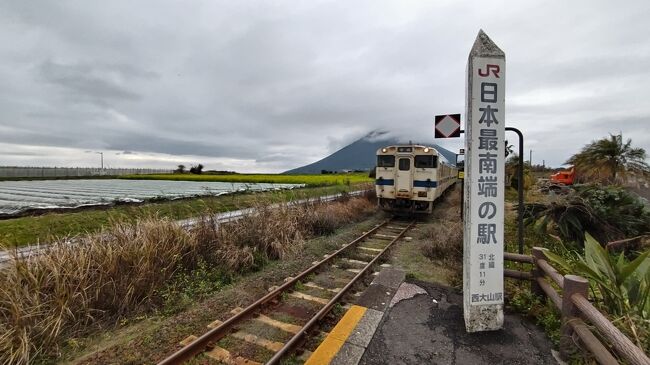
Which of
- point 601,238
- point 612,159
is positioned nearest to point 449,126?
point 601,238

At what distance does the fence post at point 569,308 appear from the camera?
2.85 meters

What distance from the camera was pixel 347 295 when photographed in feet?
16.0

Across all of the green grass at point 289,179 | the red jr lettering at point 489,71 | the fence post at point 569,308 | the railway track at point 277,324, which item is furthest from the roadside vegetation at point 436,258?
the green grass at point 289,179

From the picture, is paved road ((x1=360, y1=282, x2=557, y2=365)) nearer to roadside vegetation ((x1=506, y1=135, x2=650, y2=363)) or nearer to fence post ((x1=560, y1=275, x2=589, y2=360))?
fence post ((x1=560, y1=275, x2=589, y2=360))

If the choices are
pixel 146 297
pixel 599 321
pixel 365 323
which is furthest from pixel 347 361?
pixel 146 297

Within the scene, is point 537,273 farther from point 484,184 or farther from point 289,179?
point 289,179

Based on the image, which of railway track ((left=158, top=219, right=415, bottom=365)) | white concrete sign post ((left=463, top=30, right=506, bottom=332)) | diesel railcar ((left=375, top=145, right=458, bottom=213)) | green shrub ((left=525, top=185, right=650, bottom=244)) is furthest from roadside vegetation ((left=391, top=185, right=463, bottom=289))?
diesel railcar ((left=375, top=145, right=458, bottom=213))

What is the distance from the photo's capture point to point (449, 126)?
293 inches

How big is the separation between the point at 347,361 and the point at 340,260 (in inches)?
144

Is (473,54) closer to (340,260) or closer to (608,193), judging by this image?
(340,260)

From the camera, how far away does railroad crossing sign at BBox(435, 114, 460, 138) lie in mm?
7398

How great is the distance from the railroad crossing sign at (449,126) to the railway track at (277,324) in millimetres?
3660

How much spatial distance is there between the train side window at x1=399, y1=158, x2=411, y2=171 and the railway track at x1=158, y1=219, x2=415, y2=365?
244 inches

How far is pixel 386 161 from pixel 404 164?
2.35ft
